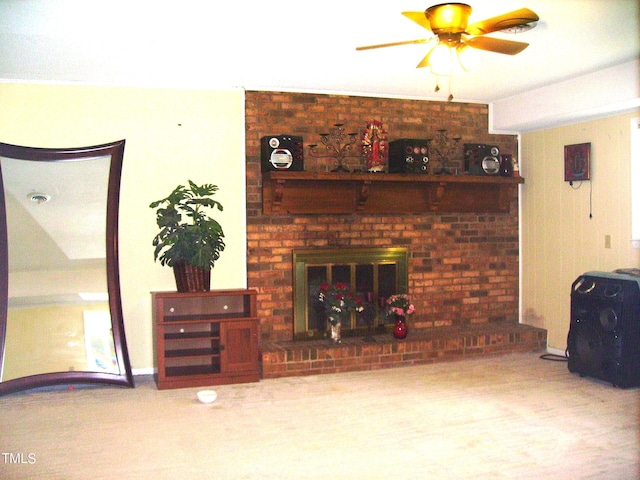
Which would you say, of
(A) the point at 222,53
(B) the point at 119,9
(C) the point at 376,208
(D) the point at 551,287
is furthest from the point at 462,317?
(B) the point at 119,9

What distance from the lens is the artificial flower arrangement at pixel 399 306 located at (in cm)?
601

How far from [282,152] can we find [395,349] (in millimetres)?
2049

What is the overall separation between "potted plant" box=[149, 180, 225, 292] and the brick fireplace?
0.60 m

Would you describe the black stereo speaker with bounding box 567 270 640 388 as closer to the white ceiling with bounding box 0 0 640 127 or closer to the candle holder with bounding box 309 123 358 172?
the white ceiling with bounding box 0 0 640 127

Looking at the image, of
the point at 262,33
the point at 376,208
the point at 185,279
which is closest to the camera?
the point at 262,33

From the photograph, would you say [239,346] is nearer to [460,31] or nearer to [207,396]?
[207,396]

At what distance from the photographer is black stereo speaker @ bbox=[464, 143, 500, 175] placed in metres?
6.51

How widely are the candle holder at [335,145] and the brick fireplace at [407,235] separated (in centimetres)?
7

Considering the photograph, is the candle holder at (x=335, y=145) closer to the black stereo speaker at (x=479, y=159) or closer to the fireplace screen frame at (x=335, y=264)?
the fireplace screen frame at (x=335, y=264)

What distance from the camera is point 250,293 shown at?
536 cm

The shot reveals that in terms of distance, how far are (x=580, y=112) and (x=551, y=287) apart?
1818 mm

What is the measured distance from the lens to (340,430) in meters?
4.19

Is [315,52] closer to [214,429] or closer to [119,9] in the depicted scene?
[119,9]

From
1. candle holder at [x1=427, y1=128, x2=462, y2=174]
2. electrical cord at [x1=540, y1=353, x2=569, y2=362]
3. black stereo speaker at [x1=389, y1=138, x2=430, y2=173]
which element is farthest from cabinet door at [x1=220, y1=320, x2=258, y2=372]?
electrical cord at [x1=540, y1=353, x2=569, y2=362]
